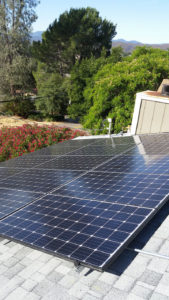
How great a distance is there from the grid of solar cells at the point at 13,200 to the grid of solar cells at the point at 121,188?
819 mm

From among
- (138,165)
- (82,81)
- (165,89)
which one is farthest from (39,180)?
Result: (82,81)

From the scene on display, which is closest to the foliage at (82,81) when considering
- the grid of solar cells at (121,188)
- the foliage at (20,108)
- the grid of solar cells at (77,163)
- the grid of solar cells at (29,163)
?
the foliage at (20,108)

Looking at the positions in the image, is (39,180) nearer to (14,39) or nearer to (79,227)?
(79,227)

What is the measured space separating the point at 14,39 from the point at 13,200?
57168 mm

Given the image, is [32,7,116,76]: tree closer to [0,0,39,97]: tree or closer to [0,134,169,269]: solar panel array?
[0,0,39,97]: tree

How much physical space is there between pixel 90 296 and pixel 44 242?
1.33m

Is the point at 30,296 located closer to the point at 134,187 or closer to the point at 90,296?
the point at 90,296

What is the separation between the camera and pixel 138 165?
882 cm

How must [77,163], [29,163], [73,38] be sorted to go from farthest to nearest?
[73,38] < [29,163] < [77,163]

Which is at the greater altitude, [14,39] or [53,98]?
[14,39]

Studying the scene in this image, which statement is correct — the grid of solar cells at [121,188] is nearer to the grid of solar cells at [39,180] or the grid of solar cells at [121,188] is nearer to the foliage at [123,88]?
the grid of solar cells at [39,180]

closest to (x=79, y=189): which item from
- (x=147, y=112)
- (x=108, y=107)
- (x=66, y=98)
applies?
(x=147, y=112)

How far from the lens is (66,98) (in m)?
58.5

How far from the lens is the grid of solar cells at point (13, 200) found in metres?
7.30
